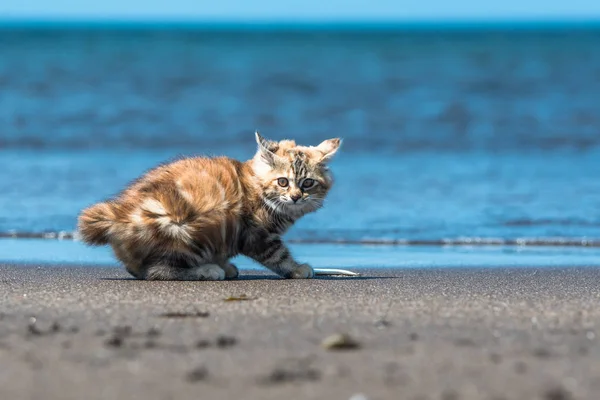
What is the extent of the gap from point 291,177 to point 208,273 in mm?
818

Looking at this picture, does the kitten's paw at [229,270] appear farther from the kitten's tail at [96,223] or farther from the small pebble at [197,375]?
the small pebble at [197,375]

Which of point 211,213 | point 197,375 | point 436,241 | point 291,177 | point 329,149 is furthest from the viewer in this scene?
point 436,241

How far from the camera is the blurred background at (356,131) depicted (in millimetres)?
10648

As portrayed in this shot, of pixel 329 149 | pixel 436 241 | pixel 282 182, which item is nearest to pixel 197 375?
pixel 282 182

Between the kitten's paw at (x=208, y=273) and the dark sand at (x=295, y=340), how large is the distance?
0.15 m

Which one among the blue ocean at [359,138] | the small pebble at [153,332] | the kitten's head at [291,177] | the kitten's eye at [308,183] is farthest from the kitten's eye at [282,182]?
the small pebble at [153,332]

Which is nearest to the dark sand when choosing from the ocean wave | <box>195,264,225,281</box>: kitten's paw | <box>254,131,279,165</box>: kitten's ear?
<box>195,264,225,281</box>: kitten's paw

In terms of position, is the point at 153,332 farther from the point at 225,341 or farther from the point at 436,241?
the point at 436,241

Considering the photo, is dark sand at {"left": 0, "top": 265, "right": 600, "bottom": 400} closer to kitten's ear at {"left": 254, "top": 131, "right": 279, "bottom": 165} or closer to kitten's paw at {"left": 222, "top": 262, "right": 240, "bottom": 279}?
kitten's paw at {"left": 222, "top": 262, "right": 240, "bottom": 279}

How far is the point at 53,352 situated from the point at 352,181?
8842 mm

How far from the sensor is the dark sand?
3.67 meters

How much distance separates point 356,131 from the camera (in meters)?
18.6

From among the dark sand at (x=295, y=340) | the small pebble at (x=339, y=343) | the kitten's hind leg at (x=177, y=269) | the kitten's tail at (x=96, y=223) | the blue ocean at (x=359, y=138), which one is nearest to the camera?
the dark sand at (x=295, y=340)

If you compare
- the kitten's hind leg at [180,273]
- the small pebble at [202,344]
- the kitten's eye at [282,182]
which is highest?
the kitten's eye at [282,182]
